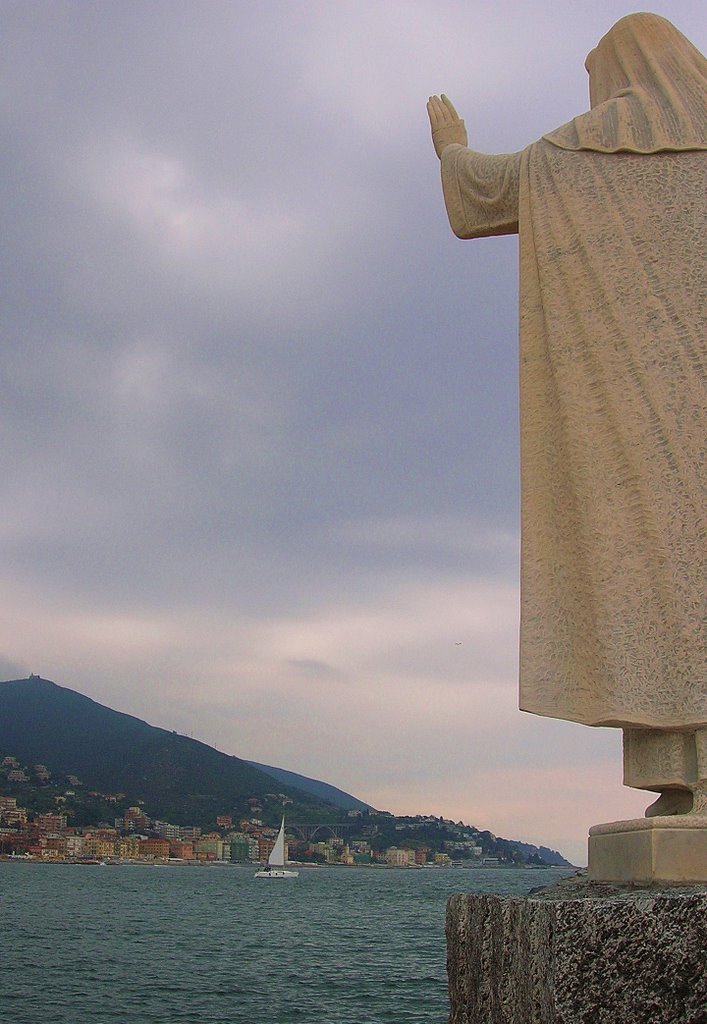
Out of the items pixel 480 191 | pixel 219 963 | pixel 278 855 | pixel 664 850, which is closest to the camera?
pixel 664 850

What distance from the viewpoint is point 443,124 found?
194 inches

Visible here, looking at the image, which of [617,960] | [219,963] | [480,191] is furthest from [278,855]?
[617,960]

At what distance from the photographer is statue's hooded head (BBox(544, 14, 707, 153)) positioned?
415 cm

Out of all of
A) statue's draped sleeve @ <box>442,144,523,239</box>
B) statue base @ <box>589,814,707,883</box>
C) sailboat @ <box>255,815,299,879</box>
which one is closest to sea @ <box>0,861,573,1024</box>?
statue base @ <box>589,814,707,883</box>

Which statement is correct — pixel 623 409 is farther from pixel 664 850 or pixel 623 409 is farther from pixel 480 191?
pixel 664 850

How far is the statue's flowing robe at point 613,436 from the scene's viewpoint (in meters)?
3.60

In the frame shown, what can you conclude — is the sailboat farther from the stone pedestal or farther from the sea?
the stone pedestal

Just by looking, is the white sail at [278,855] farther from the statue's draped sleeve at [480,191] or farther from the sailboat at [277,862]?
the statue's draped sleeve at [480,191]

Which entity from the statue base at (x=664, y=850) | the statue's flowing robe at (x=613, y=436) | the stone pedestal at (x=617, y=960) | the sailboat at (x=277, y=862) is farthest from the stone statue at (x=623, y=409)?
the sailboat at (x=277, y=862)

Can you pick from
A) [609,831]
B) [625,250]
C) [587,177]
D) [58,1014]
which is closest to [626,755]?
[609,831]

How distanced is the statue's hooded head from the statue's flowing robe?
6 centimetres

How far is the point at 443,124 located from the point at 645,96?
0.96 metres

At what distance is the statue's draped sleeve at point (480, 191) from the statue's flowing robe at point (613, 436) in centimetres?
9

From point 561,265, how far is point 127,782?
19396 cm
